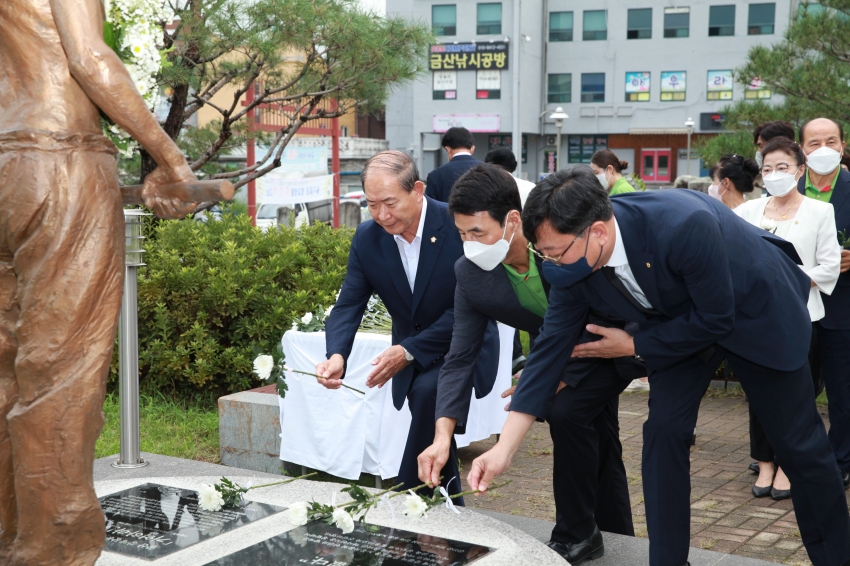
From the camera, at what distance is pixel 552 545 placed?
150 inches

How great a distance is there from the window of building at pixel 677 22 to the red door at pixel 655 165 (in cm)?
511

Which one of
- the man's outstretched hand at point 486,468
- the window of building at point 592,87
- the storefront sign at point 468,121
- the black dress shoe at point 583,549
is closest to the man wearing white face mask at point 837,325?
the black dress shoe at point 583,549

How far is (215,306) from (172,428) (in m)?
0.97

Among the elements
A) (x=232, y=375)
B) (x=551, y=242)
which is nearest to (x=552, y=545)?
(x=551, y=242)

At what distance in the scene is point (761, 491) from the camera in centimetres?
510

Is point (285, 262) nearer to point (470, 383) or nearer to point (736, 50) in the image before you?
point (470, 383)

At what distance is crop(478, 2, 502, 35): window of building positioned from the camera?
39.3 meters

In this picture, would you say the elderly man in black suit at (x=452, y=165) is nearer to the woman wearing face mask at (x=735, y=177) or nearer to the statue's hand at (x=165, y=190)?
the woman wearing face mask at (x=735, y=177)

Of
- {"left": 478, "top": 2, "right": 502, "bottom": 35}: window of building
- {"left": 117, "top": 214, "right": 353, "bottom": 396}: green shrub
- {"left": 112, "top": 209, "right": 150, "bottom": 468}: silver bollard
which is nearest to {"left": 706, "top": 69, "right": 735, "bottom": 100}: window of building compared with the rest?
{"left": 478, "top": 2, "right": 502, "bottom": 35}: window of building

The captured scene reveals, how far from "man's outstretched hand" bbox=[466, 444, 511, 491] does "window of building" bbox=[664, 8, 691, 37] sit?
38.8 m

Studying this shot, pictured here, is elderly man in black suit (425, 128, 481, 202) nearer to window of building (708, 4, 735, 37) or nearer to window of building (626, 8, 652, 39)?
window of building (708, 4, 735, 37)

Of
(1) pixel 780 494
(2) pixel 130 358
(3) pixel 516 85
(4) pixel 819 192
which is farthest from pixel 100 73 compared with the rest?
(3) pixel 516 85

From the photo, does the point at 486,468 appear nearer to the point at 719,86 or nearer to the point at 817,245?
the point at 817,245

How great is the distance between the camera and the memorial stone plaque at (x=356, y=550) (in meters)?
3.06
